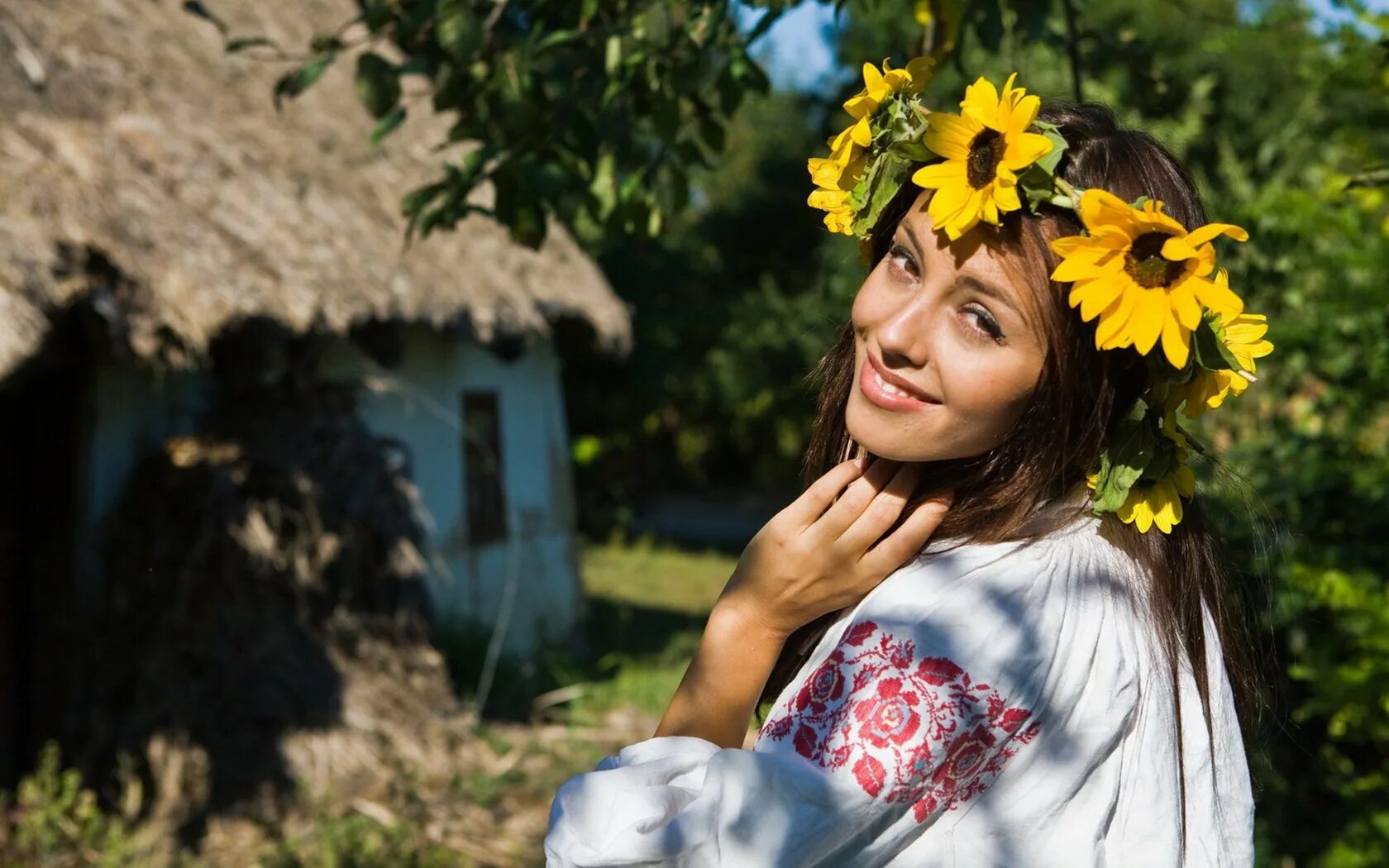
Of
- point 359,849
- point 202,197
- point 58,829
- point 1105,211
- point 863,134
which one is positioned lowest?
point 359,849

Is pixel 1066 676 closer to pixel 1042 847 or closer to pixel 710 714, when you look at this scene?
pixel 1042 847

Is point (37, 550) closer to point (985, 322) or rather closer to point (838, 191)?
point (838, 191)

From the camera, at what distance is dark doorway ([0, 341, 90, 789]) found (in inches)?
192

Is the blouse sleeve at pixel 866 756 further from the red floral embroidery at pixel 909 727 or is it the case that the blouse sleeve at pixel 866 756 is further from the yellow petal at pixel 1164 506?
the yellow petal at pixel 1164 506

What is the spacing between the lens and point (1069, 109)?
1.35 metres

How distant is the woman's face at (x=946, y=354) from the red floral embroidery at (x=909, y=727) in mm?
210

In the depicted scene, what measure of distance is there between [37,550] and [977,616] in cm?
467

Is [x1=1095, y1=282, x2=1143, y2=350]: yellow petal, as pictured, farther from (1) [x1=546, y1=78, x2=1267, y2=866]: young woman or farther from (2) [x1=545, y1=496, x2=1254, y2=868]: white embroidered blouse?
(2) [x1=545, y1=496, x2=1254, y2=868]: white embroidered blouse

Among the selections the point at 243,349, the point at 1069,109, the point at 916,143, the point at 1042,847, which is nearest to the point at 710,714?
the point at 1042,847

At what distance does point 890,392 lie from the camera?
4.15ft

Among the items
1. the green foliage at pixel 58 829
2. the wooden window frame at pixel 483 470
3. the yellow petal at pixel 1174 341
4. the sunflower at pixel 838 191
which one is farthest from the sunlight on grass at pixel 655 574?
the yellow petal at pixel 1174 341

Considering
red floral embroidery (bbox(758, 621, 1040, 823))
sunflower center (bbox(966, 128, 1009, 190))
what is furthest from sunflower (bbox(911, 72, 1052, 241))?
red floral embroidery (bbox(758, 621, 1040, 823))

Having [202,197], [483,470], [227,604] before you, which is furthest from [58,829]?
[483,470]

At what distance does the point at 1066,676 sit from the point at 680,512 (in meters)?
17.8
